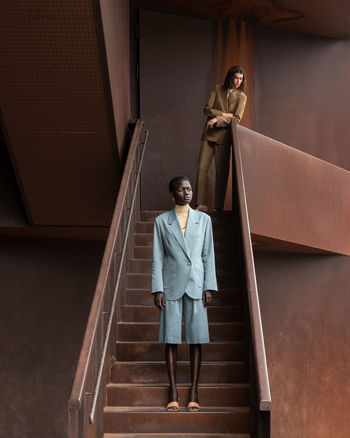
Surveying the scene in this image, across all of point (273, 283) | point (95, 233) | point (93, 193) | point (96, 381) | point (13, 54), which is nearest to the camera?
point (96, 381)

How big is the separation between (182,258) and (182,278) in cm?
14

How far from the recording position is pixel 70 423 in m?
3.50

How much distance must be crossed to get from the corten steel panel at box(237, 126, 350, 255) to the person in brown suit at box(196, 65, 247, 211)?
0.30 metres

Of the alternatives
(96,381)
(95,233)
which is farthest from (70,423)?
(95,233)

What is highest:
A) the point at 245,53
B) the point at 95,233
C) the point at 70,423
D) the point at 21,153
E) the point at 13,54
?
the point at 245,53

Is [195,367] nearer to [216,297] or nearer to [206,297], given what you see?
[206,297]

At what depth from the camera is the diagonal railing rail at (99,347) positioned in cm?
358

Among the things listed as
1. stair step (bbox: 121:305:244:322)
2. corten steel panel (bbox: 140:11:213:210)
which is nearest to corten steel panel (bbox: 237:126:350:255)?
stair step (bbox: 121:305:244:322)

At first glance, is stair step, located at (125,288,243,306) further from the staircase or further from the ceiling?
the ceiling

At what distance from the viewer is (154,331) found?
517 centimetres

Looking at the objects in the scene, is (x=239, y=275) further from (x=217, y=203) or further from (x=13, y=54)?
(x=13, y=54)

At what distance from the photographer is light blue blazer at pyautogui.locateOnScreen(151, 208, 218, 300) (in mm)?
4551

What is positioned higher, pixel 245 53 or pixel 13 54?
pixel 245 53

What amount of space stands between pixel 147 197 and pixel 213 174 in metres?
0.89
